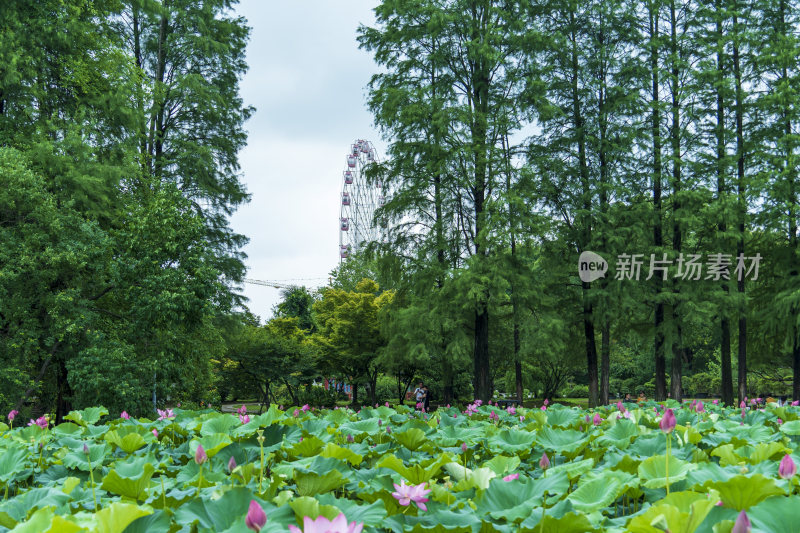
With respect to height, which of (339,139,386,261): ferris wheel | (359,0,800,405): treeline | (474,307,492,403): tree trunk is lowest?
(474,307,492,403): tree trunk

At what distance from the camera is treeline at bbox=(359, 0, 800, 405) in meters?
17.0

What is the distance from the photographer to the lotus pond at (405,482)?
1.55 metres

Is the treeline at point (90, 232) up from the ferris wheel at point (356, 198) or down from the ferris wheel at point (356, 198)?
down

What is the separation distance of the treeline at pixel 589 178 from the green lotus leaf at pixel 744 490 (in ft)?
45.5

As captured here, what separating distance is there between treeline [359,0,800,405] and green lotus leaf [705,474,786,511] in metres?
13.9

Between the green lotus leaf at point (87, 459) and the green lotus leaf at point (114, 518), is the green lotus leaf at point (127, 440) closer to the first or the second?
the green lotus leaf at point (87, 459)

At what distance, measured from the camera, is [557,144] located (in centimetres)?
1981

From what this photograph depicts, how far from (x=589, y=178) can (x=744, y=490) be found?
1869cm

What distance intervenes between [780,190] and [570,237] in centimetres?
571

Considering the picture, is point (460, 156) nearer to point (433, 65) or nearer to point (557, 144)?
point (433, 65)

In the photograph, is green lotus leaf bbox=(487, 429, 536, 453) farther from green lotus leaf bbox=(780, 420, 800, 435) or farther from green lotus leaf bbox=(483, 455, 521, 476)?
green lotus leaf bbox=(780, 420, 800, 435)

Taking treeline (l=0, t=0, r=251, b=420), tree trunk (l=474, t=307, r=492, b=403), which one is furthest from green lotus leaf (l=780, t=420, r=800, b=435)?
tree trunk (l=474, t=307, r=492, b=403)

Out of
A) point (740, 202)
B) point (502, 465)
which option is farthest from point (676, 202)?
point (502, 465)

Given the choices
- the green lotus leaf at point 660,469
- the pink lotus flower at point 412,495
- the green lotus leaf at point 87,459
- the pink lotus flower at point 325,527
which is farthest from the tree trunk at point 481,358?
the pink lotus flower at point 325,527
